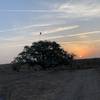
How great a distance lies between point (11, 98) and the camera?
19.9 meters

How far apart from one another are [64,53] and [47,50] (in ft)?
9.90

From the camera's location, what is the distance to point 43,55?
5462 cm

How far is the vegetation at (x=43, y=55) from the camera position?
2154 inches

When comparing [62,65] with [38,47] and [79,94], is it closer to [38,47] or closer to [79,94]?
[38,47]

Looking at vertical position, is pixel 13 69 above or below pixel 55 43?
below

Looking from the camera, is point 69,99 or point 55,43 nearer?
point 69,99

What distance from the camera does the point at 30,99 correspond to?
18656mm

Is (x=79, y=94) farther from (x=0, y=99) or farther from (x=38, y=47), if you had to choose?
(x=38, y=47)

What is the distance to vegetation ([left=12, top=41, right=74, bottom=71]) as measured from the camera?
54.7 m

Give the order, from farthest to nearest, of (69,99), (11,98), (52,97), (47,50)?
1. (47,50)
2. (11,98)
3. (52,97)
4. (69,99)

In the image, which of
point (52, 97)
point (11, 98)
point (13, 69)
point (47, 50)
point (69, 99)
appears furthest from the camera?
point (13, 69)

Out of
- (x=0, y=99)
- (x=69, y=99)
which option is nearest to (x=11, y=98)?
(x=0, y=99)

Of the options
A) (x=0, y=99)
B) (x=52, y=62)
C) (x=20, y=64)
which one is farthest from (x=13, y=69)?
(x=0, y=99)

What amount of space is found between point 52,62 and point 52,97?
3768 cm
